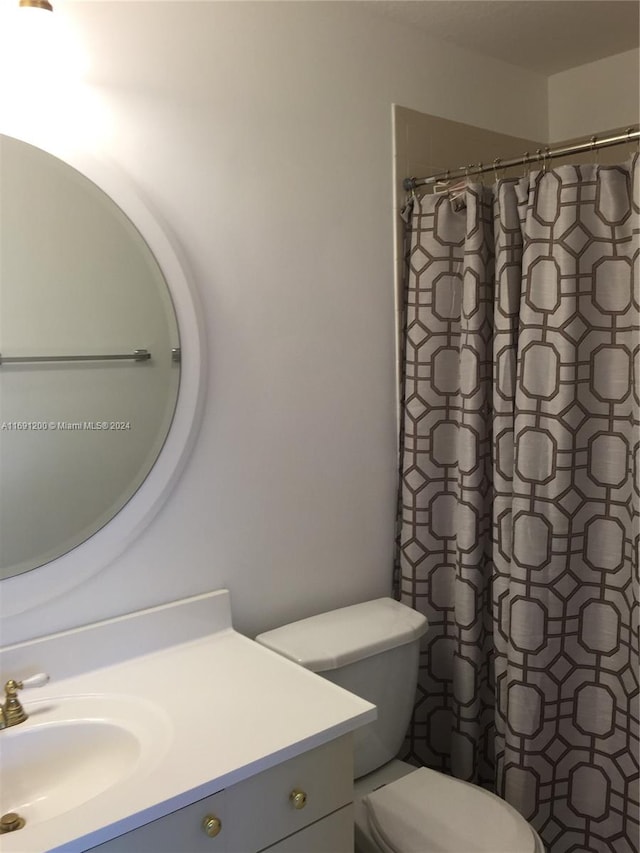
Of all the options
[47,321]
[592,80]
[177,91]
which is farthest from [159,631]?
[592,80]

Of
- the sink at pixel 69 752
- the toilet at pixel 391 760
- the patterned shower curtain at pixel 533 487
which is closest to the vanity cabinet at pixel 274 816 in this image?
the sink at pixel 69 752

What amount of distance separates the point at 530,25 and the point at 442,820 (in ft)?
6.82

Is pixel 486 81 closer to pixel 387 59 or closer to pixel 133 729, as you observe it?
pixel 387 59

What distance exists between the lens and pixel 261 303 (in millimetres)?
1789

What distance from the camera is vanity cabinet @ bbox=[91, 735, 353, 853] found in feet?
3.69

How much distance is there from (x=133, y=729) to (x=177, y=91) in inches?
51.9

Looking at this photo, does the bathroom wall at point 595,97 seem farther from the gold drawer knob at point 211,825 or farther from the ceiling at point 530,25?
the gold drawer knob at point 211,825

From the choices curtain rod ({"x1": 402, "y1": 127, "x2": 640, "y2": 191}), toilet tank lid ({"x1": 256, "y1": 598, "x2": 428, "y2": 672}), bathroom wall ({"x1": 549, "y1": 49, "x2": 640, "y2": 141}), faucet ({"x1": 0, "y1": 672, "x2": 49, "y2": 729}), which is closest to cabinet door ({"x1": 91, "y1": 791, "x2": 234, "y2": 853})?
faucet ({"x1": 0, "y1": 672, "x2": 49, "y2": 729})

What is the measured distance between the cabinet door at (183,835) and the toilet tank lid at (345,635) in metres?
0.48

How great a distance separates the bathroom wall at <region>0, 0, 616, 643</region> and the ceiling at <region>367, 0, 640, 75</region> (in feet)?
0.23

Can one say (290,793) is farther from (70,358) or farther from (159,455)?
(70,358)

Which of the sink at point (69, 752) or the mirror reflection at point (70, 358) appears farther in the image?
the mirror reflection at point (70, 358)

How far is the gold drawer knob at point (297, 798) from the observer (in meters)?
1.27

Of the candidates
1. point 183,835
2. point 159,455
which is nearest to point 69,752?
point 183,835
